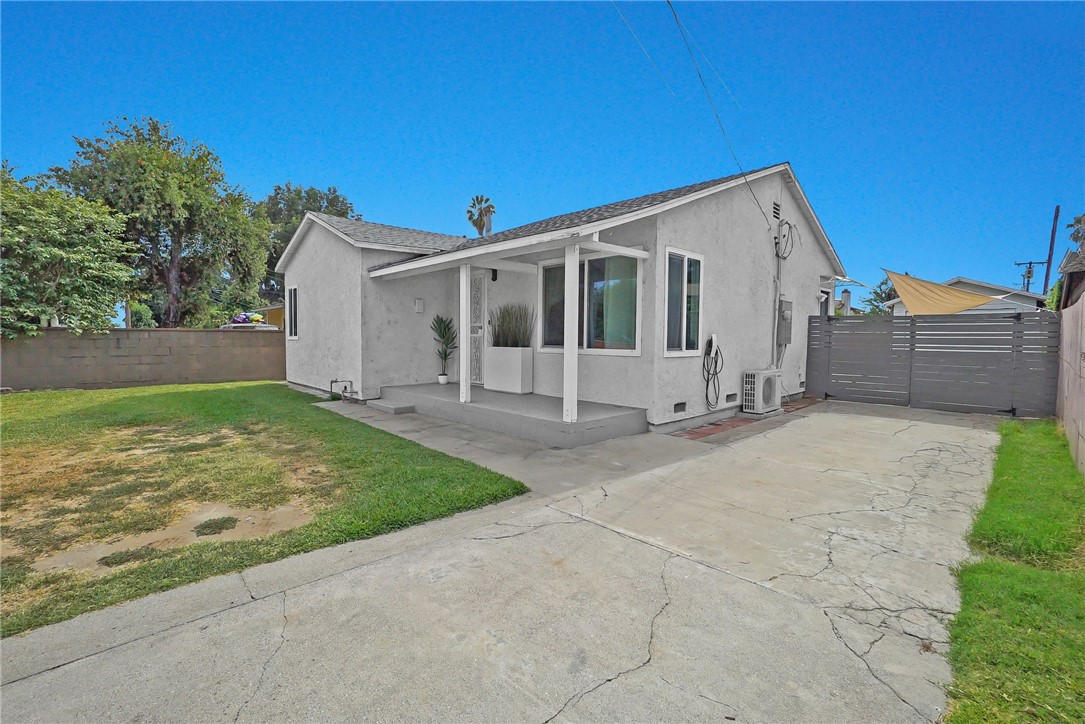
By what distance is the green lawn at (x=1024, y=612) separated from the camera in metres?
1.73

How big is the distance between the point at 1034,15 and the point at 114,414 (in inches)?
621

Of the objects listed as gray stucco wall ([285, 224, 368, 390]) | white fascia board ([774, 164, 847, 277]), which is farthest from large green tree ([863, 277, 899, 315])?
gray stucco wall ([285, 224, 368, 390])

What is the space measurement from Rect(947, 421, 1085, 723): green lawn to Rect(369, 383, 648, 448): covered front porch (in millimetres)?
3574

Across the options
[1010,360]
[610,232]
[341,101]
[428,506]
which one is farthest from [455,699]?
[341,101]

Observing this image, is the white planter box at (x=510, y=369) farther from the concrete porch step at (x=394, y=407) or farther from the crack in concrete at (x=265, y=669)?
the crack in concrete at (x=265, y=669)

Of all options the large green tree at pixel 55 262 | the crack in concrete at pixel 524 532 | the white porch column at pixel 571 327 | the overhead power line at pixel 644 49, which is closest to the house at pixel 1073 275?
the overhead power line at pixel 644 49

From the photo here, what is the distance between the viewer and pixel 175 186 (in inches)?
618

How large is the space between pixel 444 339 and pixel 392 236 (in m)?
2.41

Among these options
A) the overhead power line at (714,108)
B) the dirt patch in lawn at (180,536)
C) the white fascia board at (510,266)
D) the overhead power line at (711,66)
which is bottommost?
the dirt patch in lawn at (180,536)

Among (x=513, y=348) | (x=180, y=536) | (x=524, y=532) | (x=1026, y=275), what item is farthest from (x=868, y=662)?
(x=1026, y=275)

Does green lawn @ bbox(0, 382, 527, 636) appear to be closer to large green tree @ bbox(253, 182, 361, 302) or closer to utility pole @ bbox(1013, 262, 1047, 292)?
large green tree @ bbox(253, 182, 361, 302)

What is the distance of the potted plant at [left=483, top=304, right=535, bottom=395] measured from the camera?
8.31 m

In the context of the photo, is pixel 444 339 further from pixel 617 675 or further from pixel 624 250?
pixel 617 675

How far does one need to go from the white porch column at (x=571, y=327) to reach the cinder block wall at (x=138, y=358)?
1173cm
